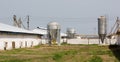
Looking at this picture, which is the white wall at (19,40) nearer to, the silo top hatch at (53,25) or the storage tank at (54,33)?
the storage tank at (54,33)

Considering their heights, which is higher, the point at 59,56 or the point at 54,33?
the point at 54,33

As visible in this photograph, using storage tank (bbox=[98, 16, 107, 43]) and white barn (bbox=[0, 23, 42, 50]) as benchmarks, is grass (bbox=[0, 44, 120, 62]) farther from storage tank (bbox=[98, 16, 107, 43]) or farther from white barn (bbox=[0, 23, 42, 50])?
storage tank (bbox=[98, 16, 107, 43])

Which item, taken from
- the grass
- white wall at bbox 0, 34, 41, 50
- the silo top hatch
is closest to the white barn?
white wall at bbox 0, 34, 41, 50

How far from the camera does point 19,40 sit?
49.6 metres

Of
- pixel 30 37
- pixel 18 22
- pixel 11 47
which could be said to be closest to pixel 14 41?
pixel 11 47

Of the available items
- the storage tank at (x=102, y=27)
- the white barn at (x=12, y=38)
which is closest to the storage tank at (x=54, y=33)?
the white barn at (x=12, y=38)

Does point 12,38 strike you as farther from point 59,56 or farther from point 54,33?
point 59,56

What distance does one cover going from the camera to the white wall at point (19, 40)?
40597mm

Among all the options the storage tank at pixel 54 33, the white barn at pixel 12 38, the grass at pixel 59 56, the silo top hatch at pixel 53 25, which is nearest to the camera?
the grass at pixel 59 56

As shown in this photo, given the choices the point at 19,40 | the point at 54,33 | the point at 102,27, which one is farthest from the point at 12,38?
the point at 102,27

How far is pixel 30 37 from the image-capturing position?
196ft

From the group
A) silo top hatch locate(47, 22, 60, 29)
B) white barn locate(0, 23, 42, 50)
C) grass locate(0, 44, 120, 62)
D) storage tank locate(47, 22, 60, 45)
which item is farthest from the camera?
silo top hatch locate(47, 22, 60, 29)

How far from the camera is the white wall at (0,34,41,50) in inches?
1598

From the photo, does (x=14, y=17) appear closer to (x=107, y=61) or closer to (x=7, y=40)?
(x=7, y=40)
